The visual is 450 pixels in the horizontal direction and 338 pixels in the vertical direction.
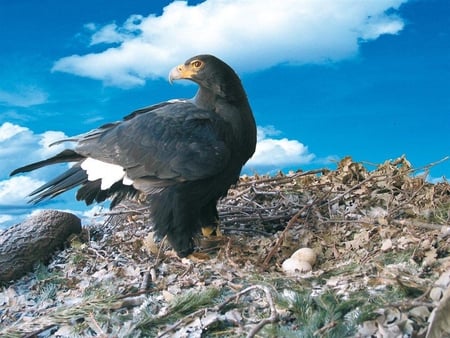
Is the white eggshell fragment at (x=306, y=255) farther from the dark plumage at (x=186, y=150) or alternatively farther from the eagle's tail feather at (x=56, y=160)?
the eagle's tail feather at (x=56, y=160)

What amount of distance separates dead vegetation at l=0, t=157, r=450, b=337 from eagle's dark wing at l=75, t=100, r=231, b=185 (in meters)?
0.61

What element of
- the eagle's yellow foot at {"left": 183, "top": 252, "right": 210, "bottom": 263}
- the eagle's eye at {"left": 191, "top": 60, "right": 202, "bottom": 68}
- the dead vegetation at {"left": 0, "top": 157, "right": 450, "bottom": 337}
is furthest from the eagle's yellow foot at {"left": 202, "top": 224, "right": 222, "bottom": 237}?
the eagle's eye at {"left": 191, "top": 60, "right": 202, "bottom": 68}

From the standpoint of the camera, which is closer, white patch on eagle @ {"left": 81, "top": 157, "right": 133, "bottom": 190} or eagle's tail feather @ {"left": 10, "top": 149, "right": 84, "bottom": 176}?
white patch on eagle @ {"left": 81, "top": 157, "right": 133, "bottom": 190}

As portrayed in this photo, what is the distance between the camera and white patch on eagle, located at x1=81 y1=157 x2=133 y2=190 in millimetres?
4793

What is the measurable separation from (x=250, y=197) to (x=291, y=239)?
1011mm

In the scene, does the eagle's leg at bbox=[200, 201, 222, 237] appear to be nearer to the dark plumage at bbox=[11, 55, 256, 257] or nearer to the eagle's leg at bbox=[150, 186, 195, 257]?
the dark plumage at bbox=[11, 55, 256, 257]

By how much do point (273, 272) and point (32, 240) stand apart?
2.27m

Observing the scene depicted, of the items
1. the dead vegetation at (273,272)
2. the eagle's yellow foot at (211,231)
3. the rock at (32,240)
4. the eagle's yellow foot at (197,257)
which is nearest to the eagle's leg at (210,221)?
the eagle's yellow foot at (211,231)

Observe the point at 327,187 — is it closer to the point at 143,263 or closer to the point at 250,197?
the point at 250,197

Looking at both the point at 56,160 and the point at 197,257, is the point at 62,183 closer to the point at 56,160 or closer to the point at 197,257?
the point at 56,160

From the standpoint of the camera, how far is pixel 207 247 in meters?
4.95

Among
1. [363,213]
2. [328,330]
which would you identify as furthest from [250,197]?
[328,330]

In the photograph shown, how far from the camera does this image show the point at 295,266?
4.12 m

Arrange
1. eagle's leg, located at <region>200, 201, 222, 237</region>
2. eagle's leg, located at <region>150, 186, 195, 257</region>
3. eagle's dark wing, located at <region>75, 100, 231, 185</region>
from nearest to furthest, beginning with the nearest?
eagle's dark wing, located at <region>75, 100, 231, 185</region> → eagle's leg, located at <region>150, 186, 195, 257</region> → eagle's leg, located at <region>200, 201, 222, 237</region>
